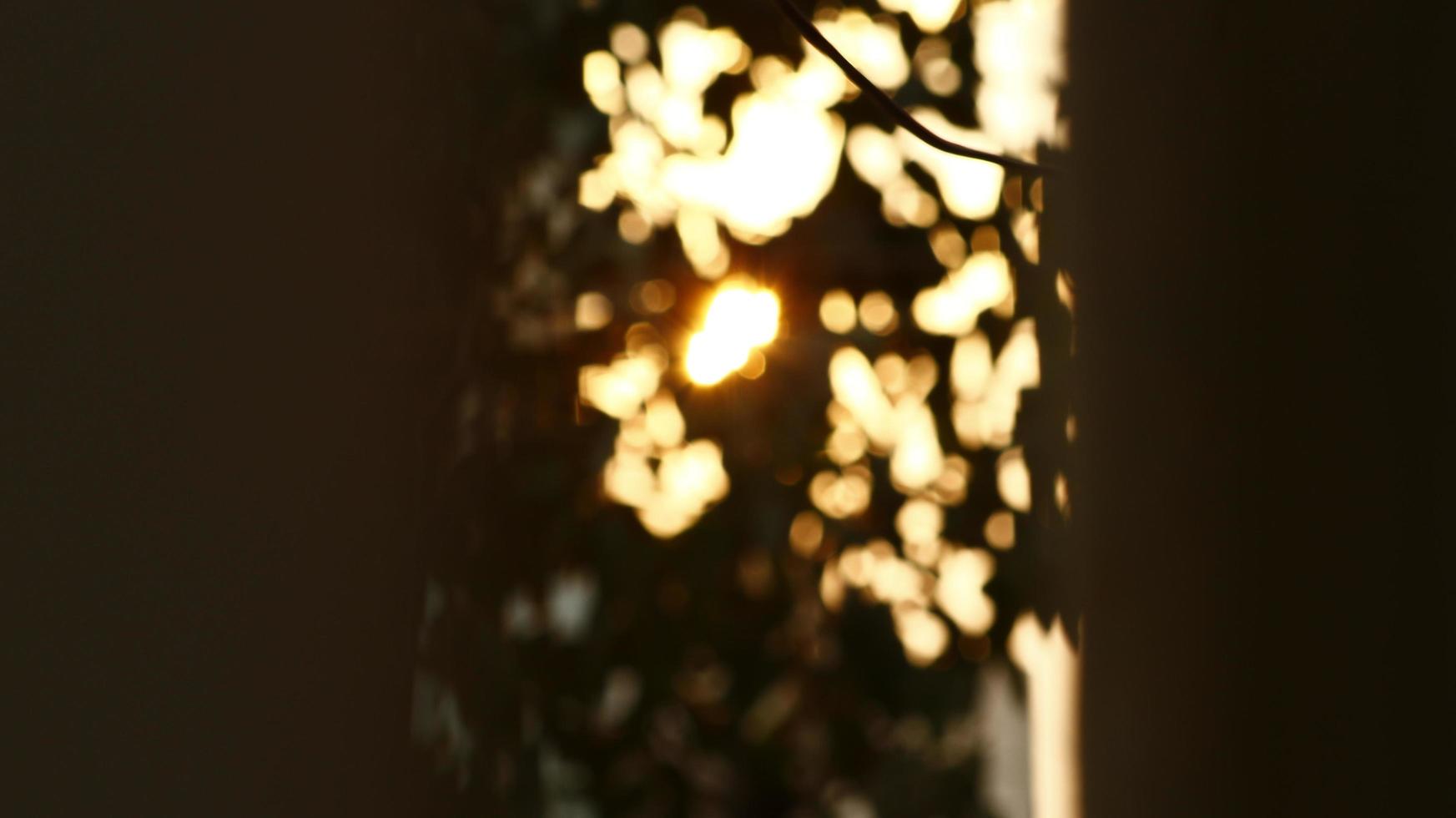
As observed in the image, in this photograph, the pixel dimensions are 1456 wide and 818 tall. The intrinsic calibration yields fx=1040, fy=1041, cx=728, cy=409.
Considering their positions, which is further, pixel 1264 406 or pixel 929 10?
pixel 929 10

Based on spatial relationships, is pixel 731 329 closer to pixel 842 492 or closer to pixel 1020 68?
pixel 842 492

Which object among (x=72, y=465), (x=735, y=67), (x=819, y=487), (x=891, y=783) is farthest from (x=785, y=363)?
(x=72, y=465)

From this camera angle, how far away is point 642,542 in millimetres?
942

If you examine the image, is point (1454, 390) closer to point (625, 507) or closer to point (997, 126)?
point (997, 126)

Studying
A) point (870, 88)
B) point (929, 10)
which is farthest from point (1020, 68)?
point (870, 88)

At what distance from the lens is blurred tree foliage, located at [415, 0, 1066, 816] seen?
920 millimetres

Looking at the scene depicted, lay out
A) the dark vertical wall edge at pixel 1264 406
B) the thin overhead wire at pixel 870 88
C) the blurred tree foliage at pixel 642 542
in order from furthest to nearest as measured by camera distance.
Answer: the blurred tree foliage at pixel 642 542, the dark vertical wall edge at pixel 1264 406, the thin overhead wire at pixel 870 88

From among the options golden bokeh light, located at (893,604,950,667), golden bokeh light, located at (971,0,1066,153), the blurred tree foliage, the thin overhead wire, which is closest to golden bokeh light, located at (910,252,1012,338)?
the blurred tree foliage

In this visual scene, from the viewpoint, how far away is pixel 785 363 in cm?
96

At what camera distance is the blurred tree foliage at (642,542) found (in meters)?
0.92

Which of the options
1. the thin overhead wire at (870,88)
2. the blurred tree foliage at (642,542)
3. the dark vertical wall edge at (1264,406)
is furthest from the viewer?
the blurred tree foliage at (642,542)

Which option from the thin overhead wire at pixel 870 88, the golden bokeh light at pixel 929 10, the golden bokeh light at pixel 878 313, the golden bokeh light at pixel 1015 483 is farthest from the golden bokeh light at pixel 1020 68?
the thin overhead wire at pixel 870 88

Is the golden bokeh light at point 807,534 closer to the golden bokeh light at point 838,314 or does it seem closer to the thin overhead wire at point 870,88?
the golden bokeh light at point 838,314

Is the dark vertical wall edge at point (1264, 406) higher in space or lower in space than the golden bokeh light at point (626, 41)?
lower
